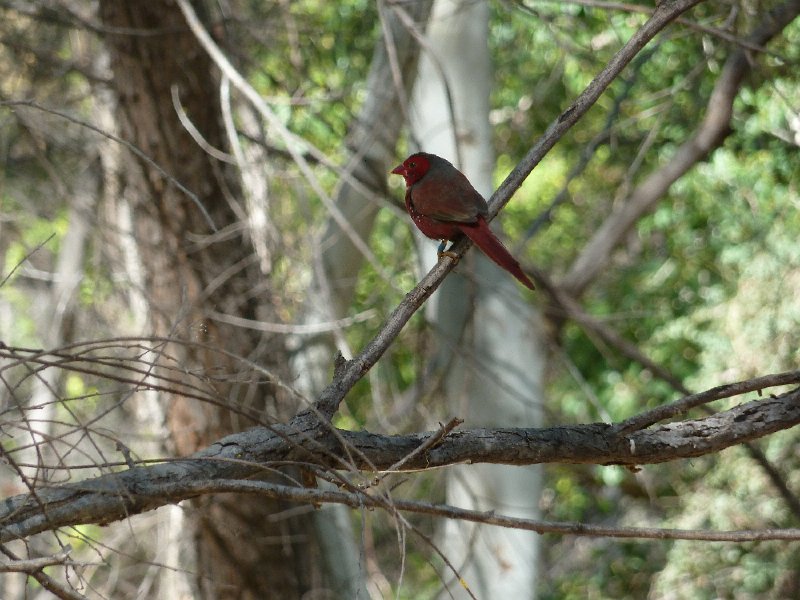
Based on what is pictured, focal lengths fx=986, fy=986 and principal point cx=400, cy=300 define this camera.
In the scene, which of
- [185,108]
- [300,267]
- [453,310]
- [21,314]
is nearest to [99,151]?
[185,108]

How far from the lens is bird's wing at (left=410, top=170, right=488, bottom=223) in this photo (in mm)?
2893

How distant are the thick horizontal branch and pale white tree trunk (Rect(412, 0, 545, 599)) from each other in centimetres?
341

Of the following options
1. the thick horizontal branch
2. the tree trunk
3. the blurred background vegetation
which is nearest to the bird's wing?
the thick horizontal branch

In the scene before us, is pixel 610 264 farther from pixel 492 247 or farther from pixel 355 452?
pixel 355 452

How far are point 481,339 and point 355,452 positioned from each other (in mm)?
4287

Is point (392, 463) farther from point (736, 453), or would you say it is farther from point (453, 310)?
point (736, 453)

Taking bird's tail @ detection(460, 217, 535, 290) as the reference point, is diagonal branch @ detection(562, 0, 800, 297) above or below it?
above

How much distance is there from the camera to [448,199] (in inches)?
117

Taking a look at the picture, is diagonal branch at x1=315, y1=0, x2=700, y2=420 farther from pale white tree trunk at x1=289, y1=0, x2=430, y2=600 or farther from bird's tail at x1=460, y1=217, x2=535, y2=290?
pale white tree trunk at x1=289, y1=0, x2=430, y2=600

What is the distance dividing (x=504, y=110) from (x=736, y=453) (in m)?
4.74

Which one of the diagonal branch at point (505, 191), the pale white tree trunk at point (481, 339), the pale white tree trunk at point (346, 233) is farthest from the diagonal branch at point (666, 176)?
Answer: the diagonal branch at point (505, 191)

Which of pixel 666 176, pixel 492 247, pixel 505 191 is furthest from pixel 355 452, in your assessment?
pixel 666 176

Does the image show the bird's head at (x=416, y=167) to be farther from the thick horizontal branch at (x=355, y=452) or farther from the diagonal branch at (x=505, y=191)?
the thick horizontal branch at (x=355, y=452)

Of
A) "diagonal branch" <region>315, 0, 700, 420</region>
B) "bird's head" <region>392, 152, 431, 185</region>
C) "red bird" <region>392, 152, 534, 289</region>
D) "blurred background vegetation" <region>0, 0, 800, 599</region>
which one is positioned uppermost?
"blurred background vegetation" <region>0, 0, 800, 599</region>
